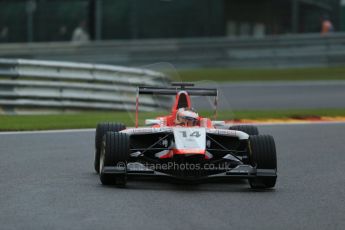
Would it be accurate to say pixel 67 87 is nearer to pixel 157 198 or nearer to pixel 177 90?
pixel 177 90

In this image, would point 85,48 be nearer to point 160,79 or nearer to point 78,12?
point 78,12

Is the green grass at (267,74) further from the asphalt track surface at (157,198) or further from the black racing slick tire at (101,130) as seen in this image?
the black racing slick tire at (101,130)

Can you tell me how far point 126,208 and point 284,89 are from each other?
56.4 ft

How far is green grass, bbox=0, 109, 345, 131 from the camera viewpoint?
1611 centimetres

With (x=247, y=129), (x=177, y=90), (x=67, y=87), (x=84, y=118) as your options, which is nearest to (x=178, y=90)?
(x=177, y=90)

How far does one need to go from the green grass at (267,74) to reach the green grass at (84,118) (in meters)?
8.14

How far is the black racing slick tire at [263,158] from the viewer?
10148mm

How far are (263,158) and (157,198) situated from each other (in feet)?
4.46

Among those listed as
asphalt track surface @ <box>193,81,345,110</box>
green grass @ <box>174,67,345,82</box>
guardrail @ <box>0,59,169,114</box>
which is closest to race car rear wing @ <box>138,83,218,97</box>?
guardrail @ <box>0,59,169,114</box>

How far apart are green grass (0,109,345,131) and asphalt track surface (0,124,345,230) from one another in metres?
2.77

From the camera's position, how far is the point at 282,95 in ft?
78.7

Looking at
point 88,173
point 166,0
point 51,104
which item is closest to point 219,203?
point 88,173

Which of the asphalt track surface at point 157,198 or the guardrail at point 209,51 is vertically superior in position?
the guardrail at point 209,51

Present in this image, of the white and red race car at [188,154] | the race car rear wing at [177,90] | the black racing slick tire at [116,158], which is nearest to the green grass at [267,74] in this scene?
the race car rear wing at [177,90]
